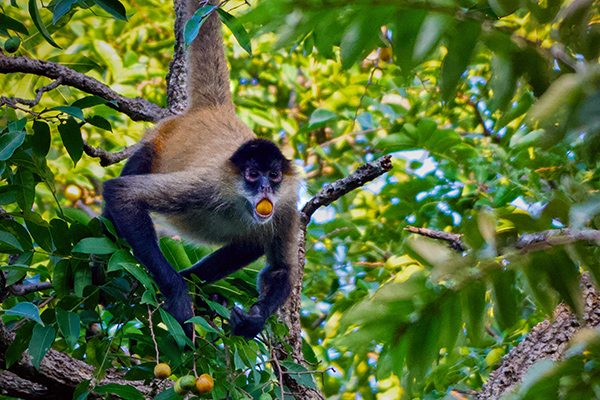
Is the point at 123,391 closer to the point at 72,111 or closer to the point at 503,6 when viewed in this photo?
the point at 72,111

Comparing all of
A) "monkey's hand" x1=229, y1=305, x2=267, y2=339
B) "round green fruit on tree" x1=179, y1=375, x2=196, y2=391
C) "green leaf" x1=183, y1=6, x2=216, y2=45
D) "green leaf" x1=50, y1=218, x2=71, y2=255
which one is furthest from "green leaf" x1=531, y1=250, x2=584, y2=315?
"monkey's hand" x1=229, y1=305, x2=267, y2=339

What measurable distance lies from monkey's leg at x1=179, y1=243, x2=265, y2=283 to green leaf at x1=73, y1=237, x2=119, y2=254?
119 cm

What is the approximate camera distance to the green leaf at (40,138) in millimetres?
2283

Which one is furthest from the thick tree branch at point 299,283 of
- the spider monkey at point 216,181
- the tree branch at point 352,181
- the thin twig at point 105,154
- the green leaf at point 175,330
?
the thin twig at point 105,154

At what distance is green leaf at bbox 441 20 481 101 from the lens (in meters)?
0.85

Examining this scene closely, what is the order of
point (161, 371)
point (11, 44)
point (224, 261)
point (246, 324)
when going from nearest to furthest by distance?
point (161, 371), point (11, 44), point (246, 324), point (224, 261)

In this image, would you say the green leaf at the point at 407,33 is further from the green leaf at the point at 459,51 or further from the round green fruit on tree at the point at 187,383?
the round green fruit on tree at the point at 187,383

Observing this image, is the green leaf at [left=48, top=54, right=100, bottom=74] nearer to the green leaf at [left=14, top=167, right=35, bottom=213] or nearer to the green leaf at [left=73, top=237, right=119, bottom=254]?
the green leaf at [left=14, top=167, right=35, bottom=213]

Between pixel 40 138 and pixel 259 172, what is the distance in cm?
160

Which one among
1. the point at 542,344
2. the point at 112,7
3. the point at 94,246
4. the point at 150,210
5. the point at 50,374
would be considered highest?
the point at 112,7

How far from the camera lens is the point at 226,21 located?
73.2 inches

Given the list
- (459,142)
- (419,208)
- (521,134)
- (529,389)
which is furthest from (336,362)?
(529,389)

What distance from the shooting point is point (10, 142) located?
202 centimetres

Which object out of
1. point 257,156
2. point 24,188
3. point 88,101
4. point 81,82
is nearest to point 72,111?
point 88,101
